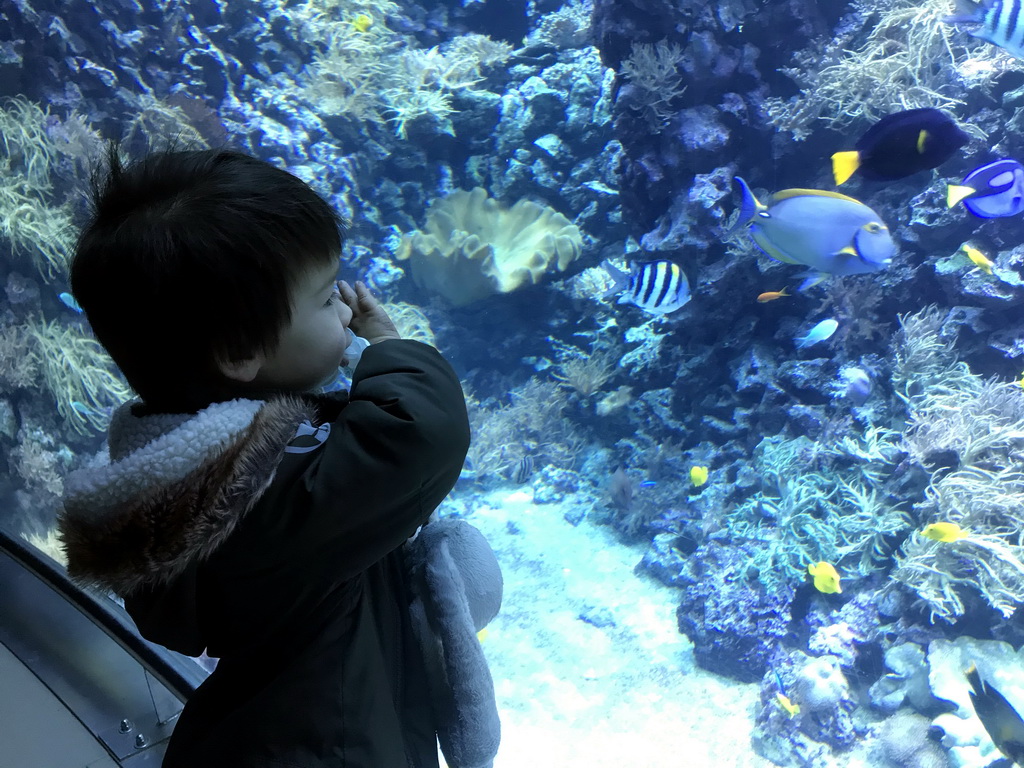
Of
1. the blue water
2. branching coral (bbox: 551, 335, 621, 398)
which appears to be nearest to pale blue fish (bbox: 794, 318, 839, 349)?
the blue water

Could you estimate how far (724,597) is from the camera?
4332 millimetres

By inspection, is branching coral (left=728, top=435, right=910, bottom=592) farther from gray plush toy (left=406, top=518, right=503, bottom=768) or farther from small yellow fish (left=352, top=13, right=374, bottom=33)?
small yellow fish (left=352, top=13, right=374, bottom=33)

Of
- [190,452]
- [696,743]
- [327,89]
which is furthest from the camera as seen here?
[327,89]

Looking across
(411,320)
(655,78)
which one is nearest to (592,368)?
(411,320)

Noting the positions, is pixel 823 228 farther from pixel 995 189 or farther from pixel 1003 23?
pixel 1003 23

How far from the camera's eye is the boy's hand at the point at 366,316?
89cm

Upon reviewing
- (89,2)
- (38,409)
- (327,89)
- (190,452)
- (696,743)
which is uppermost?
(89,2)

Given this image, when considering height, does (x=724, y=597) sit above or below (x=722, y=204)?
below

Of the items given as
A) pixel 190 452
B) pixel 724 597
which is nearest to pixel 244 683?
pixel 190 452

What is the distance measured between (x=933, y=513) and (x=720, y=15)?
416cm

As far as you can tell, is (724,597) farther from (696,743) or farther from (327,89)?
(327,89)

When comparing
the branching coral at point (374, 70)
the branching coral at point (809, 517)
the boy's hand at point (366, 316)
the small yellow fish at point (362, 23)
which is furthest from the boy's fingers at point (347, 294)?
the small yellow fish at point (362, 23)

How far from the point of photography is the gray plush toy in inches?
32.6

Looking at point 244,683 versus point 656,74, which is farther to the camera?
point 656,74
